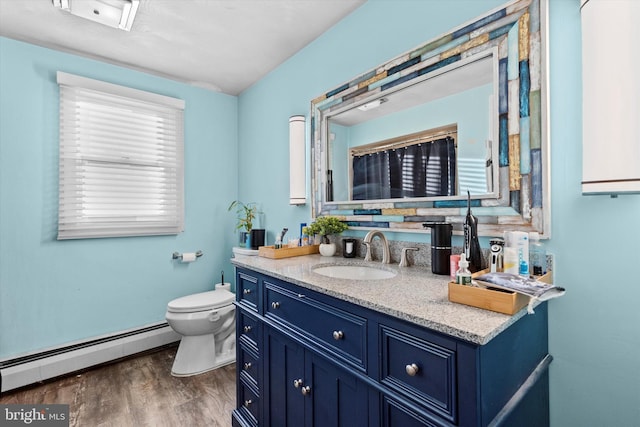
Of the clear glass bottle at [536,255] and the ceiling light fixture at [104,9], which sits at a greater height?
the ceiling light fixture at [104,9]

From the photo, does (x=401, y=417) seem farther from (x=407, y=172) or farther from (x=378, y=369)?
(x=407, y=172)

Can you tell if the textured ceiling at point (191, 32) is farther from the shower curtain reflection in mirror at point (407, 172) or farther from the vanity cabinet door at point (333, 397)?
the vanity cabinet door at point (333, 397)

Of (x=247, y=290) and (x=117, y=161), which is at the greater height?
(x=117, y=161)

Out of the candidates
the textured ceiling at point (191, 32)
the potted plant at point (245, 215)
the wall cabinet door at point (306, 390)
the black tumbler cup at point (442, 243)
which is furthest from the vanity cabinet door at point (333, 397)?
the textured ceiling at point (191, 32)

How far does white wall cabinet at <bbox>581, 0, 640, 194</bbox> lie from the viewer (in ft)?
2.54

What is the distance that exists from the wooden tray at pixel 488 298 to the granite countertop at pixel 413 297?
17mm

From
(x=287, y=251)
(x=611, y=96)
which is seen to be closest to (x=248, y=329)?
(x=287, y=251)

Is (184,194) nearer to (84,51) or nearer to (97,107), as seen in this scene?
(97,107)

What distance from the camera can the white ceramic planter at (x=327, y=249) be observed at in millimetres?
1808

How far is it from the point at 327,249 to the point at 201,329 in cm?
117

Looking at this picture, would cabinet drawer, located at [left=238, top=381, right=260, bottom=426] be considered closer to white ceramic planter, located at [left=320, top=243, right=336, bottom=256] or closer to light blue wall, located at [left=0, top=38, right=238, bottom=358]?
white ceramic planter, located at [left=320, top=243, right=336, bottom=256]

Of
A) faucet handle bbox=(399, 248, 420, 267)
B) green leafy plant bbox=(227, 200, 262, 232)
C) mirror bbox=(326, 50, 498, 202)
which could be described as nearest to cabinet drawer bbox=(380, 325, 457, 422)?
faucet handle bbox=(399, 248, 420, 267)

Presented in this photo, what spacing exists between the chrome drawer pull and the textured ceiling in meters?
1.88

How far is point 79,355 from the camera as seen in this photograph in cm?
221
